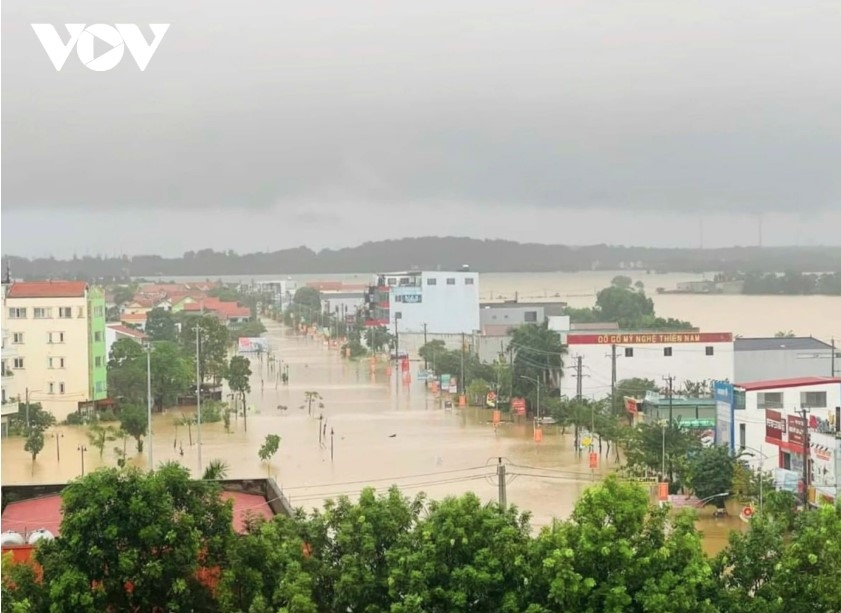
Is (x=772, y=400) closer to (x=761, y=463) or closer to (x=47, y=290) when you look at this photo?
(x=761, y=463)

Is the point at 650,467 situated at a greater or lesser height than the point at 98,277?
lesser

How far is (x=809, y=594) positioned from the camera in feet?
7.49

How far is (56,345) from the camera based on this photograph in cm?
723

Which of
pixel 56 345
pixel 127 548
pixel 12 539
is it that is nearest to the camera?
pixel 127 548

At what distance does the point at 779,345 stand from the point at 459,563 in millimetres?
5856

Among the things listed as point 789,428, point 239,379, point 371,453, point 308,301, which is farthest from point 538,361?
point 308,301

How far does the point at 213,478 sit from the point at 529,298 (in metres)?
12.9

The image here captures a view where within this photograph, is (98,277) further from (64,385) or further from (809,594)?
(809,594)

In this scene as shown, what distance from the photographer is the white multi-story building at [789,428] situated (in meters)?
4.22

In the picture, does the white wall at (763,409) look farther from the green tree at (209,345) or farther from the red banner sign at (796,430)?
the green tree at (209,345)

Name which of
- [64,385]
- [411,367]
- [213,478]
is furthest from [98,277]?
[213,478]

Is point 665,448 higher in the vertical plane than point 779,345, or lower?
lower

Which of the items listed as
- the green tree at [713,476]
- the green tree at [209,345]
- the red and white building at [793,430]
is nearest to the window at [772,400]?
the red and white building at [793,430]

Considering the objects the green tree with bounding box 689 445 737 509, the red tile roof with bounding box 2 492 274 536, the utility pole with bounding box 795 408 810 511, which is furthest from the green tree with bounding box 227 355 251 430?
the red tile roof with bounding box 2 492 274 536
